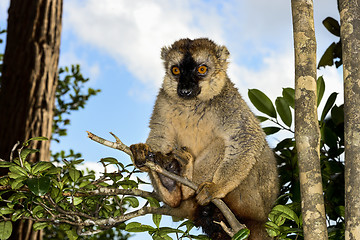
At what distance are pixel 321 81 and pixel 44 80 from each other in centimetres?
345

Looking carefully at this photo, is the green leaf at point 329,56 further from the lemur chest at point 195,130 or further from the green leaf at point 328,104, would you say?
the lemur chest at point 195,130

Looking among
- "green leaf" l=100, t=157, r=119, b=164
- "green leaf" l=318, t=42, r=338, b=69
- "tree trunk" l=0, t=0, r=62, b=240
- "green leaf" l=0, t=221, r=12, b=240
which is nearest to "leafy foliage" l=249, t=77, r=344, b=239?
"green leaf" l=318, t=42, r=338, b=69

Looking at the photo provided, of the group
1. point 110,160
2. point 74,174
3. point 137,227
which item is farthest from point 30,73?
point 137,227

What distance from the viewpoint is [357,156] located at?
2.17 metres


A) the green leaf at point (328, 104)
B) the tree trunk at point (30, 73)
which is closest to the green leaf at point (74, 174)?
the green leaf at point (328, 104)

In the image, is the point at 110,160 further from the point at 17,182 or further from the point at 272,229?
the point at 272,229

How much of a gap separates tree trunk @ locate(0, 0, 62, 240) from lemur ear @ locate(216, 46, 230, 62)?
2.59 m

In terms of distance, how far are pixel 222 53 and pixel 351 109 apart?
1.63m

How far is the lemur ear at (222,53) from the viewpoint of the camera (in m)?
3.67

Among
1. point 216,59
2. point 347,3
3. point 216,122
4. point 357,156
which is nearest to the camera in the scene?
point 357,156

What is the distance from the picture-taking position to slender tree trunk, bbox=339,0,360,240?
2115 millimetres

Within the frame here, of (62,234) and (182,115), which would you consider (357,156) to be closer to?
(182,115)

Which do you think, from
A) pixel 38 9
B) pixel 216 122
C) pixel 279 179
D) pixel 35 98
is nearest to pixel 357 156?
pixel 216 122

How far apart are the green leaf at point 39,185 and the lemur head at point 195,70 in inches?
51.5
